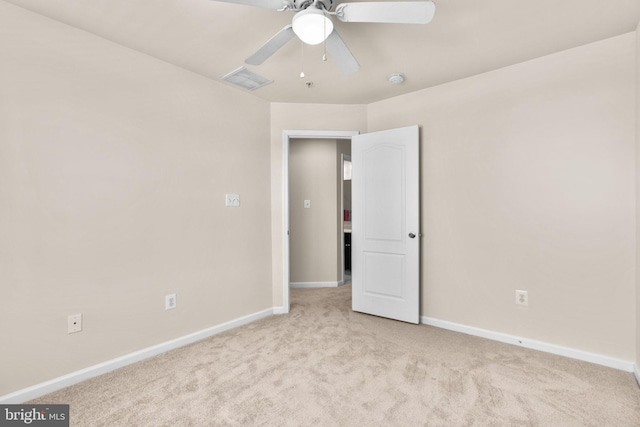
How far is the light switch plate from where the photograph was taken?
3215 mm

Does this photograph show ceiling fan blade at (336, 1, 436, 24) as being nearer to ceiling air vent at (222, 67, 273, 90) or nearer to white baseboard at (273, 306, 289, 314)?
ceiling air vent at (222, 67, 273, 90)

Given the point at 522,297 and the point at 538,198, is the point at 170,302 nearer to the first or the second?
the point at 522,297

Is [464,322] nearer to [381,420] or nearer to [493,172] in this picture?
[493,172]

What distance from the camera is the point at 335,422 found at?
174 centimetres

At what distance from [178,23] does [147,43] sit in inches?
16.9

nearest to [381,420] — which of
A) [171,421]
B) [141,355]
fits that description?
[171,421]

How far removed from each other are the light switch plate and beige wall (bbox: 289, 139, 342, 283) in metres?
1.69

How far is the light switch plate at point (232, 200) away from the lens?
10.5ft

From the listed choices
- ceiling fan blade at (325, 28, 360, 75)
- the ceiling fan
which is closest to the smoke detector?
ceiling fan blade at (325, 28, 360, 75)

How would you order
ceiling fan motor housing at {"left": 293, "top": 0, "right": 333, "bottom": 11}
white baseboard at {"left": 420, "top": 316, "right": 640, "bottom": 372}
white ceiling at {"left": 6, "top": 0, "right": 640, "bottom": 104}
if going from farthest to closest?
white baseboard at {"left": 420, "top": 316, "right": 640, "bottom": 372} → white ceiling at {"left": 6, "top": 0, "right": 640, "bottom": 104} → ceiling fan motor housing at {"left": 293, "top": 0, "right": 333, "bottom": 11}

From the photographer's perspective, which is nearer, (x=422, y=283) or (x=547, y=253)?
(x=547, y=253)

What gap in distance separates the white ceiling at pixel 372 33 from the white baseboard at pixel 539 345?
2287 mm

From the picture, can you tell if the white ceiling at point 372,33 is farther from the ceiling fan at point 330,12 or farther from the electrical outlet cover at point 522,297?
the electrical outlet cover at point 522,297

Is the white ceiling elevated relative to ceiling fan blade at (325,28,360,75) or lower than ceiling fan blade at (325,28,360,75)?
elevated
